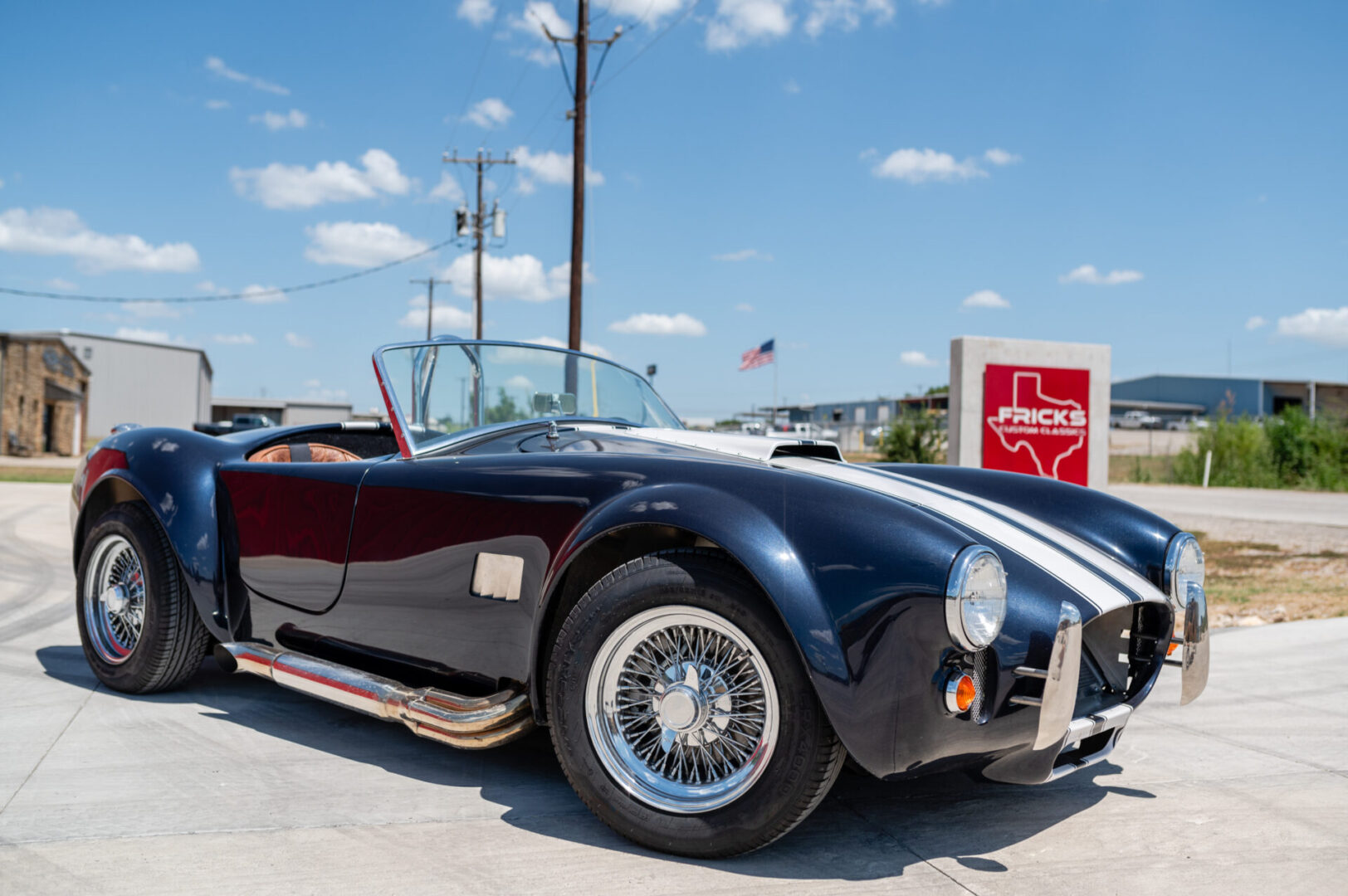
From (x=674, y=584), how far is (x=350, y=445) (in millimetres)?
2118

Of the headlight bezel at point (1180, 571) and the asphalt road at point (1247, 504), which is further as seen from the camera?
the asphalt road at point (1247, 504)

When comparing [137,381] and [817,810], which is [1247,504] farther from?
[137,381]

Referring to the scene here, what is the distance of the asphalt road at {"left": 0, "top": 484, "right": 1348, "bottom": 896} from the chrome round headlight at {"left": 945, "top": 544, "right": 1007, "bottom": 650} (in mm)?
611

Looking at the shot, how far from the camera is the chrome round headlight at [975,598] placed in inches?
80.9

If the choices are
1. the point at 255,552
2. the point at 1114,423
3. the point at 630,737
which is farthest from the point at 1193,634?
the point at 1114,423

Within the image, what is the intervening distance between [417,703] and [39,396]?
40364mm

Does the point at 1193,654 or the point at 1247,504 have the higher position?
the point at 1193,654

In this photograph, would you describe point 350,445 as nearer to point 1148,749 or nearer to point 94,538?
point 94,538

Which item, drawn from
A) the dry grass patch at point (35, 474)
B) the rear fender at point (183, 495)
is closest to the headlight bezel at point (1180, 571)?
the rear fender at point (183, 495)

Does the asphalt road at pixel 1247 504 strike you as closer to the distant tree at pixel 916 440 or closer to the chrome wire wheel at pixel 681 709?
the distant tree at pixel 916 440

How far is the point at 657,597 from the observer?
2.33 metres

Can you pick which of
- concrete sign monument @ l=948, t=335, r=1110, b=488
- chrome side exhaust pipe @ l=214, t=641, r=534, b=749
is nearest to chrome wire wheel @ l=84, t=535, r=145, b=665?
chrome side exhaust pipe @ l=214, t=641, r=534, b=749

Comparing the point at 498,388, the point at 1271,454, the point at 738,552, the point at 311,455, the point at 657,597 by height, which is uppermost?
the point at 498,388

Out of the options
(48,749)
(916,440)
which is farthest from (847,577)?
(916,440)
